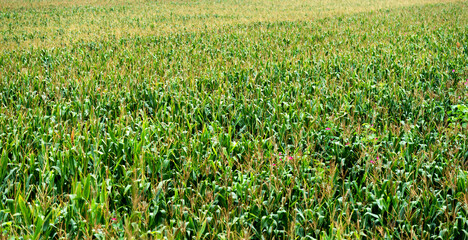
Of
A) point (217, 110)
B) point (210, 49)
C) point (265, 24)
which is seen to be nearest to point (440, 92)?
point (217, 110)

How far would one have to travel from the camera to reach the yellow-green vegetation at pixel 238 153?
8.68 feet

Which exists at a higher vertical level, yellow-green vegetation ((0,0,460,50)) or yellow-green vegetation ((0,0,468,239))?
yellow-green vegetation ((0,0,460,50))

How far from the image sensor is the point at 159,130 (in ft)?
13.6

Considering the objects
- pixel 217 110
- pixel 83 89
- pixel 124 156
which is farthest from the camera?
pixel 83 89

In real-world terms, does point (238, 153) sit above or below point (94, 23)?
below

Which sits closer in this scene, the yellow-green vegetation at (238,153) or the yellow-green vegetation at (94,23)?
the yellow-green vegetation at (238,153)

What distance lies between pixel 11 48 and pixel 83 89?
6.31m

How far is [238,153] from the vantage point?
12.7 feet

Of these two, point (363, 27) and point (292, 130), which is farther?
point (363, 27)

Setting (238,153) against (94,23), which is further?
(94,23)

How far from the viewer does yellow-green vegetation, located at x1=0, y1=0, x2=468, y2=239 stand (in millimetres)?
2646

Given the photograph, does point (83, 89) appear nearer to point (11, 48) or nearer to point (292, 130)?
point (292, 130)

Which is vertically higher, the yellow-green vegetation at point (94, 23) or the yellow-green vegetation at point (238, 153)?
the yellow-green vegetation at point (94, 23)

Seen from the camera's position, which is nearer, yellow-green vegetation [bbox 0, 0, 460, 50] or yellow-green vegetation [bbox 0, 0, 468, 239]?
yellow-green vegetation [bbox 0, 0, 468, 239]
